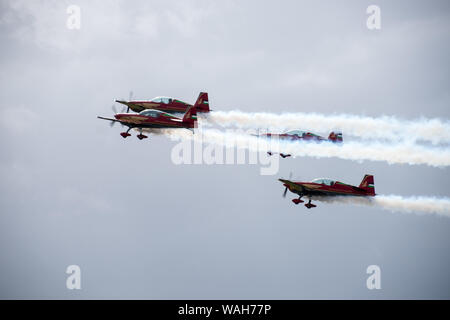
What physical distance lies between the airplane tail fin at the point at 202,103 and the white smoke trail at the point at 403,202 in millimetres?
16118

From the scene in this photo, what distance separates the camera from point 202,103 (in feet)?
286

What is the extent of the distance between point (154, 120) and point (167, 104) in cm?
724

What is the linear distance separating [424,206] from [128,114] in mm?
32135

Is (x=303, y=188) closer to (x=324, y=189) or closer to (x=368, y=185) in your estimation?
(x=324, y=189)

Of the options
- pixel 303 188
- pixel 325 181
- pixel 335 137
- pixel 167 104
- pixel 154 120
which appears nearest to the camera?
pixel 154 120

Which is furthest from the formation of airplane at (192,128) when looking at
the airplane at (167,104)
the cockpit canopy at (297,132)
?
the cockpit canopy at (297,132)

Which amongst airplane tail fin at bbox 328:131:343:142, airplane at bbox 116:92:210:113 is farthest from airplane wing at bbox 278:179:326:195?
airplane at bbox 116:92:210:113

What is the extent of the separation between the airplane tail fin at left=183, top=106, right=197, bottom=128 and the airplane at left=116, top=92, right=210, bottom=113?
20.0 feet

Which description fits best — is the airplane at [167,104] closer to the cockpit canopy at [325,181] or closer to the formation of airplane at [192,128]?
the formation of airplane at [192,128]

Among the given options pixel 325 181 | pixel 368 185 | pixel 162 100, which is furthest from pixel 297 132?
pixel 162 100

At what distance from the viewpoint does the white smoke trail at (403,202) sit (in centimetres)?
8119

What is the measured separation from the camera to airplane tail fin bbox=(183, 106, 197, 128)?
80062 mm

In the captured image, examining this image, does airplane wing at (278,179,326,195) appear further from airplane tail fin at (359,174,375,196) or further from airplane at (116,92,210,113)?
airplane at (116,92,210,113)
